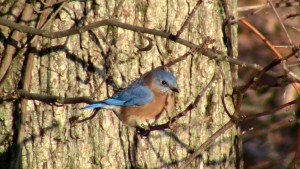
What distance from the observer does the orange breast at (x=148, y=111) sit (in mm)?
4688

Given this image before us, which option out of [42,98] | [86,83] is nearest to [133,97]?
[86,83]

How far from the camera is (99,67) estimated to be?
4531 millimetres

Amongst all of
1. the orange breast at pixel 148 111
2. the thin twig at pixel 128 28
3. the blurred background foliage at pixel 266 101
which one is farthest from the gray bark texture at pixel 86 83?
the blurred background foliage at pixel 266 101

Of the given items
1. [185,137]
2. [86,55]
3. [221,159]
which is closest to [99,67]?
[86,55]

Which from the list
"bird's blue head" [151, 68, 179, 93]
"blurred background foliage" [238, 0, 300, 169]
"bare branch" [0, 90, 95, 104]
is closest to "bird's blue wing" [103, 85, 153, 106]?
"bird's blue head" [151, 68, 179, 93]

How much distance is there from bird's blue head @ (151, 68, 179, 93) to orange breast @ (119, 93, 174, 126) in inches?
2.9

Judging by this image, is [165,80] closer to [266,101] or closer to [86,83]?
Result: [86,83]

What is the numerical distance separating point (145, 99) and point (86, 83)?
2.35 feet

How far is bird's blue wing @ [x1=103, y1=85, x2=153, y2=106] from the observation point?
4589 millimetres

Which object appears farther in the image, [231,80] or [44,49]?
[231,80]

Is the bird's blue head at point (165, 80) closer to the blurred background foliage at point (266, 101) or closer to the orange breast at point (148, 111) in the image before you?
the orange breast at point (148, 111)

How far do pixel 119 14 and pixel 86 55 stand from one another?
361 mm

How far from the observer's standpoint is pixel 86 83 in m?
4.51

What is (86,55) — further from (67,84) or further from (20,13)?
(20,13)
